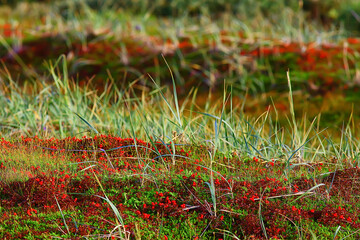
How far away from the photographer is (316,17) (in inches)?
521

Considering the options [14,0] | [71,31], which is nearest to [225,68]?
[71,31]

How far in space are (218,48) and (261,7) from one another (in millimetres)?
6159

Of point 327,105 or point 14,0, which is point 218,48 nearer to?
point 327,105

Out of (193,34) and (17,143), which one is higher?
(17,143)

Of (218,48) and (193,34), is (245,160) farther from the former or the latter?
(193,34)

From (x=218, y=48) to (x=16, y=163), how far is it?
4967 mm

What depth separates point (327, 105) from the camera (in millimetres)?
6605

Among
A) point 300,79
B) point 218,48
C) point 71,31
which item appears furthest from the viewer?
point 71,31

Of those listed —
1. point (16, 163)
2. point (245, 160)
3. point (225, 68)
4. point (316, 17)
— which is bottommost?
point (316, 17)

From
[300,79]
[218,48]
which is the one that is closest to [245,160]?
[300,79]

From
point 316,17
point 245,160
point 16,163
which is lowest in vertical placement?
point 316,17

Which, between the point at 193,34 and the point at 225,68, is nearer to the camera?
the point at 225,68

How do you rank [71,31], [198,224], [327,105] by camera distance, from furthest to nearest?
[71,31], [327,105], [198,224]

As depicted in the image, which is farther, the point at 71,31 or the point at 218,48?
the point at 71,31
